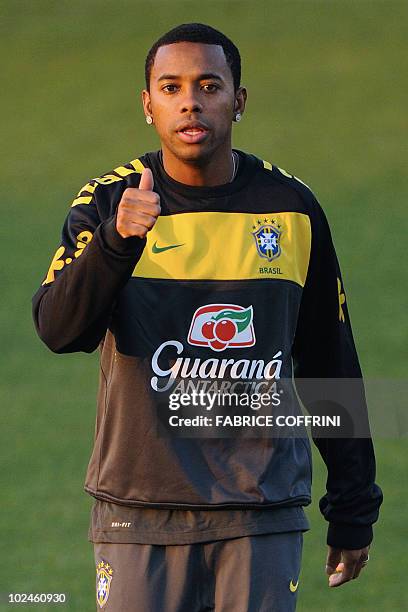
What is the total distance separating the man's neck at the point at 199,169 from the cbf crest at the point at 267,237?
17 centimetres

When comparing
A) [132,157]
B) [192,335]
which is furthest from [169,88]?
[132,157]

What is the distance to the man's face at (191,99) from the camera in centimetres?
415

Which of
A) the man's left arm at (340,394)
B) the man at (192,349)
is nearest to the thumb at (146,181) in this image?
the man at (192,349)

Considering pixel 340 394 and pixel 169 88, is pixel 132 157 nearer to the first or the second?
pixel 340 394

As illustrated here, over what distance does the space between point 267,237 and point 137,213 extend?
59 centimetres

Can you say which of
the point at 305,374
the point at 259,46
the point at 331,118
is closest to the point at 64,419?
the point at 305,374

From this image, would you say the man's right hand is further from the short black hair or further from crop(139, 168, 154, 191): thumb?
the short black hair

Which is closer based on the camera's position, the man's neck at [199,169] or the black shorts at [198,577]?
the black shorts at [198,577]

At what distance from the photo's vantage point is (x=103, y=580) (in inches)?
162

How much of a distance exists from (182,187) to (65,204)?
43.8 ft

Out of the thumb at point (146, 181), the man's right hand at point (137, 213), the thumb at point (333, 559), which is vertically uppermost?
the thumb at point (146, 181)

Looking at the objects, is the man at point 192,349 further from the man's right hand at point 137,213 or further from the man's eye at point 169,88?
the man's right hand at point 137,213

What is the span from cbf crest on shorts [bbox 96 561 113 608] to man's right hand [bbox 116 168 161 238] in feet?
3.17

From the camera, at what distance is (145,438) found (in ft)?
13.4
